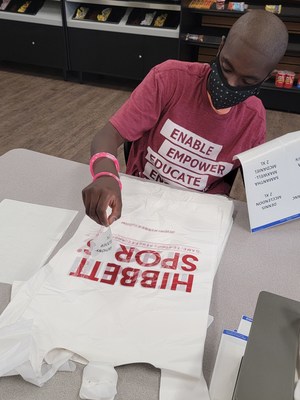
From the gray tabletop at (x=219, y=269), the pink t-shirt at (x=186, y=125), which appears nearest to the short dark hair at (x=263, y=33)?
the pink t-shirt at (x=186, y=125)

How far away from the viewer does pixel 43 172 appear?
118 centimetres

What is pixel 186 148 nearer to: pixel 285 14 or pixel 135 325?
pixel 135 325

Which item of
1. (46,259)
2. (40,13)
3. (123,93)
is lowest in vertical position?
(123,93)

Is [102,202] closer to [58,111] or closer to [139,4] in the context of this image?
[58,111]

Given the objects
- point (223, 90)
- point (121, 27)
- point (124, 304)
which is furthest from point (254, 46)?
point (121, 27)

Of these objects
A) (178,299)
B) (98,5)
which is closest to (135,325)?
(178,299)

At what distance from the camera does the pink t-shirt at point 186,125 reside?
117 centimetres

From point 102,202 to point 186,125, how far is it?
47 cm

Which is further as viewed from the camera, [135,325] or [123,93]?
[123,93]

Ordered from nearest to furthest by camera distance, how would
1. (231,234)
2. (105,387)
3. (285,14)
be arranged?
(105,387) < (231,234) < (285,14)

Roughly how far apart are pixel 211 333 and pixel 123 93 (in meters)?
3.37

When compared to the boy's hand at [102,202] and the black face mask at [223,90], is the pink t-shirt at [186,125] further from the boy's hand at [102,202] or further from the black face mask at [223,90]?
the boy's hand at [102,202]

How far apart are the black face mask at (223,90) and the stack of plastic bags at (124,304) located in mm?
332

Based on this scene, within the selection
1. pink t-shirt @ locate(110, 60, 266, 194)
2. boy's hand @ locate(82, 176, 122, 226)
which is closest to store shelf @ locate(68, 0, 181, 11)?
Answer: pink t-shirt @ locate(110, 60, 266, 194)
